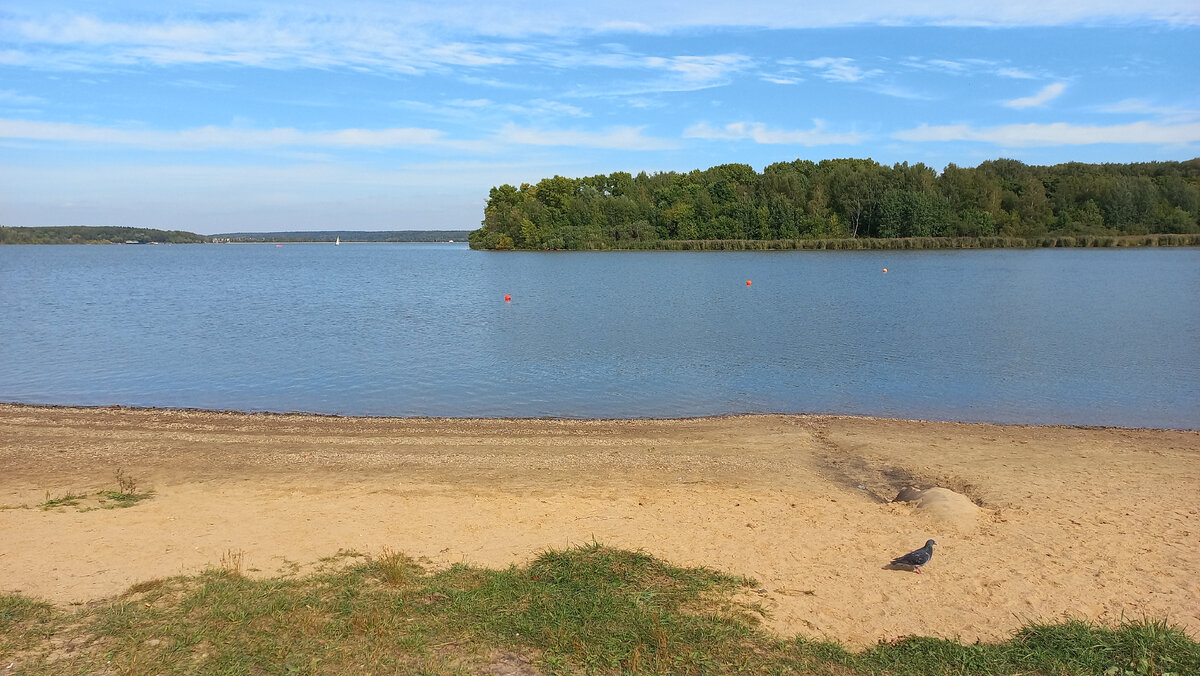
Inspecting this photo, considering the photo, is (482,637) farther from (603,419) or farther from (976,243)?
(976,243)

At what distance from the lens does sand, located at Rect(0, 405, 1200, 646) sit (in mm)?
6590

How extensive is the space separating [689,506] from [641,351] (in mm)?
14257

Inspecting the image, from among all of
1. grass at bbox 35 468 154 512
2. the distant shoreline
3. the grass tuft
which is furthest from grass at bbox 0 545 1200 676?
the distant shoreline

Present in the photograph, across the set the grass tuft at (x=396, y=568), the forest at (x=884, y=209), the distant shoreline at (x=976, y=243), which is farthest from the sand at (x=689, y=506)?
the forest at (x=884, y=209)

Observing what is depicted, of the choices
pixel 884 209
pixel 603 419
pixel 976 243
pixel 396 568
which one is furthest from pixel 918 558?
pixel 976 243

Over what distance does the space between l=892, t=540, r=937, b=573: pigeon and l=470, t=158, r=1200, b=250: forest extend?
299ft

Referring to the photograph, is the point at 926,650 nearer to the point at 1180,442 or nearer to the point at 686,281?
the point at 1180,442

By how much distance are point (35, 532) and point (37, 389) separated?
13.2 meters

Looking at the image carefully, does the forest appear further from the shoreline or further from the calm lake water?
the shoreline

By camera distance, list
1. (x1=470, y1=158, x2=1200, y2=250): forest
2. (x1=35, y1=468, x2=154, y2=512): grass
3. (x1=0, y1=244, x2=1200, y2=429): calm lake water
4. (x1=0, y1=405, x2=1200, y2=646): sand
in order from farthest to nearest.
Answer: (x1=470, y1=158, x2=1200, y2=250): forest, (x1=0, y1=244, x2=1200, y2=429): calm lake water, (x1=35, y1=468, x2=154, y2=512): grass, (x1=0, y1=405, x2=1200, y2=646): sand

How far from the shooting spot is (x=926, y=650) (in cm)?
540

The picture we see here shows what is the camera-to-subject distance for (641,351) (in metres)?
23.3

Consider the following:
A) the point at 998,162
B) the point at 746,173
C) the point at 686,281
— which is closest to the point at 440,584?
the point at 686,281

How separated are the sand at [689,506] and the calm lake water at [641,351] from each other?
2431 mm
